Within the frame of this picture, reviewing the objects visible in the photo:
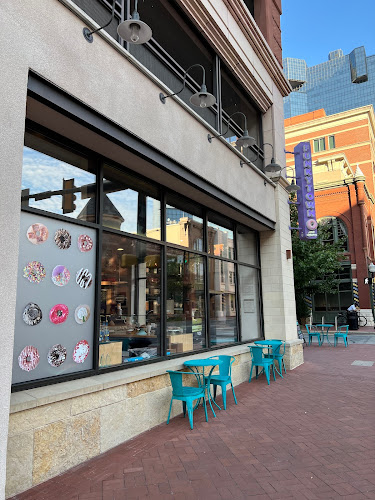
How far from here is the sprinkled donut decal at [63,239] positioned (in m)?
4.67

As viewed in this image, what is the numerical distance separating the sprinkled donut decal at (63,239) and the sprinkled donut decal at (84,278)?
15.8 inches

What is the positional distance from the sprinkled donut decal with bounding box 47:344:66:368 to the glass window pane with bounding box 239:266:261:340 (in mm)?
5665

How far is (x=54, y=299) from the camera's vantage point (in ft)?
15.0

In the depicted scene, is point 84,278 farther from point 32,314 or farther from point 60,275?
point 32,314

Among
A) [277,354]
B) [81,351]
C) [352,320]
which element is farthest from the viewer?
[352,320]

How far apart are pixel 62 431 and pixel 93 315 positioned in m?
1.52

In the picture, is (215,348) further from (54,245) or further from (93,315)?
(54,245)

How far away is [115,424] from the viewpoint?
466cm

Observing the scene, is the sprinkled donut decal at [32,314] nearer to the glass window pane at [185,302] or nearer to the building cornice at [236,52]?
the glass window pane at [185,302]

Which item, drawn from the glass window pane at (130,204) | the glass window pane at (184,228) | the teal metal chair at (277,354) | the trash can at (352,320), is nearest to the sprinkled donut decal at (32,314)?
the glass window pane at (130,204)

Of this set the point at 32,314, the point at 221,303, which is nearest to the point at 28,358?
the point at 32,314

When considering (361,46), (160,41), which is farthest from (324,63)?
(160,41)

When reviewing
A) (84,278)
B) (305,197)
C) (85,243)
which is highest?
(305,197)

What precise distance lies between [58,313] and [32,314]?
36 cm
